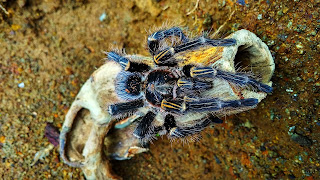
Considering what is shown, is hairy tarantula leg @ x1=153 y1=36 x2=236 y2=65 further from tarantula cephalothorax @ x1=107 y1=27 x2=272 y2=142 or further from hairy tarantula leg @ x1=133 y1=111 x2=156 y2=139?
hairy tarantula leg @ x1=133 y1=111 x2=156 y2=139

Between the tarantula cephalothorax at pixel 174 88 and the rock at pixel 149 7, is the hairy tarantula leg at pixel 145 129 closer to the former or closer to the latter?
the tarantula cephalothorax at pixel 174 88

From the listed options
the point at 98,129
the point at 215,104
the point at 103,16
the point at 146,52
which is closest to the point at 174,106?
the point at 215,104

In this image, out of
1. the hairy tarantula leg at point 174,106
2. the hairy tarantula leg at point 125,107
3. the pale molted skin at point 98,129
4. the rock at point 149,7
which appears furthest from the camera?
the rock at point 149,7

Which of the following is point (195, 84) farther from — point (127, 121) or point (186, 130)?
point (127, 121)

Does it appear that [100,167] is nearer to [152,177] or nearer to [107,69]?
[152,177]

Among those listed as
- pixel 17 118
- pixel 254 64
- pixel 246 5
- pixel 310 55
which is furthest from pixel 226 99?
pixel 17 118

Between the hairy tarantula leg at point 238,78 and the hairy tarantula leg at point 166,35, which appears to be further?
the hairy tarantula leg at point 166,35

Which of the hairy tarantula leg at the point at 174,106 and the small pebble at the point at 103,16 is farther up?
the small pebble at the point at 103,16

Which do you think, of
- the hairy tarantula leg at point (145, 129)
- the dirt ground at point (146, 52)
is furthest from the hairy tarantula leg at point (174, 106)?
the dirt ground at point (146, 52)
